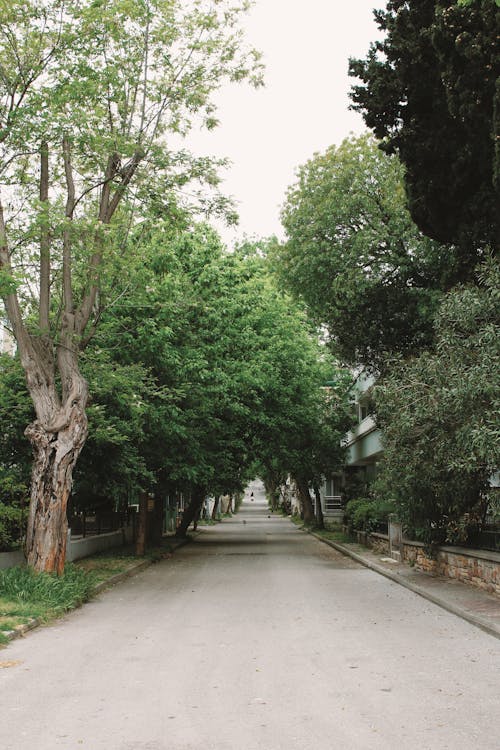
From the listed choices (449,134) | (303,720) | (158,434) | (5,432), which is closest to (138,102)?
(449,134)

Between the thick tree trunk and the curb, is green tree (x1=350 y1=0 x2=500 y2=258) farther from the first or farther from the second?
the curb

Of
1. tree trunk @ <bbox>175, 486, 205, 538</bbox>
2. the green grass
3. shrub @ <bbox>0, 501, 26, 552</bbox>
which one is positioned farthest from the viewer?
tree trunk @ <bbox>175, 486, 205, 538</bbox>

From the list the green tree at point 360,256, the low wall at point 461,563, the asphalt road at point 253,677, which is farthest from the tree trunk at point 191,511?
the asphalt road at point 253,677

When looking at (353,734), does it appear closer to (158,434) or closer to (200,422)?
(158,434)

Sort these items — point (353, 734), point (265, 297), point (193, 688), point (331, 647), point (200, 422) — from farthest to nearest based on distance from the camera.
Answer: point (265, 297) → point (200, 422) → point (331, 647) → point (193, 688) → point (353, 734)

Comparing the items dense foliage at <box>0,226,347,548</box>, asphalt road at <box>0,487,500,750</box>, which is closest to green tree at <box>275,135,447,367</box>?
dense foliage at <box>0,226,347,548</box>

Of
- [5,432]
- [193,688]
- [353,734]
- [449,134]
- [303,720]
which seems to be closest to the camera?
[353,734]

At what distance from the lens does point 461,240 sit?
15.6 metres

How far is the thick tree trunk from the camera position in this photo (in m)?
14.1

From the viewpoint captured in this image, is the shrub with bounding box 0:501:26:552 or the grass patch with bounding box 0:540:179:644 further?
the shrub with bounding box 0:501:26:552

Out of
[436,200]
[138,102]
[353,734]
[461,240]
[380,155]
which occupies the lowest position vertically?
[353,734]

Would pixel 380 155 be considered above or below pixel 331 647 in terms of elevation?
above

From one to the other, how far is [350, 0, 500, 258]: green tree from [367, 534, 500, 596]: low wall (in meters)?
5.66

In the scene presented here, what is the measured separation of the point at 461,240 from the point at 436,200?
106cm
